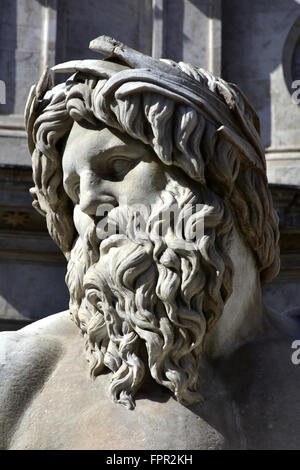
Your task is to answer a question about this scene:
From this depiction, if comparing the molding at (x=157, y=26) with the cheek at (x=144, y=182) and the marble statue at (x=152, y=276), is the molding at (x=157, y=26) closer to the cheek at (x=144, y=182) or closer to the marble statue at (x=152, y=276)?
the marble statue at (x=152, y=276)

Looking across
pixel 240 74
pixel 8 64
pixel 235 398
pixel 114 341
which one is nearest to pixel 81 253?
pixel 114 341

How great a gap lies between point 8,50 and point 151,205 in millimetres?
8219

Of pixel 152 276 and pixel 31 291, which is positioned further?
pixel 31 291

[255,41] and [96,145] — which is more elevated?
[255,41]

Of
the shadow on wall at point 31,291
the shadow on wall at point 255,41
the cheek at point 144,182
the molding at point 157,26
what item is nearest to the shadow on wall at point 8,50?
the molding at point 157,26

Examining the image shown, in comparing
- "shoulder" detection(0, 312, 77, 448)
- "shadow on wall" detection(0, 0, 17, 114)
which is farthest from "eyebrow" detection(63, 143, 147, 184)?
"shadow on wall" detection(0, 0, 17, 114)

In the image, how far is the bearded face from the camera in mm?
2180

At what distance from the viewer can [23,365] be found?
2281 mm

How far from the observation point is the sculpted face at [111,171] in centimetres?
223

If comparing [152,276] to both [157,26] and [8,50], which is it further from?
[157,26]

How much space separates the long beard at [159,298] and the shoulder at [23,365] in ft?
0.35

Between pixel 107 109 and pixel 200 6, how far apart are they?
28.4ft

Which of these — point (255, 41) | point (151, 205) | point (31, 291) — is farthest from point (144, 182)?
point (255, 41)
